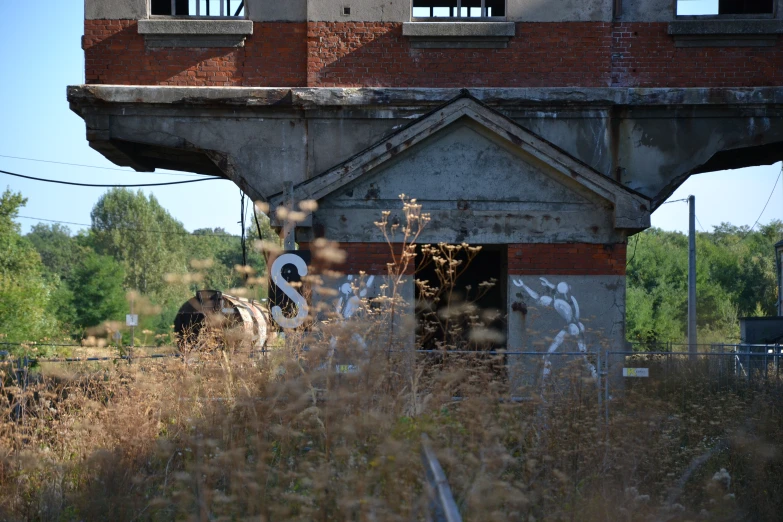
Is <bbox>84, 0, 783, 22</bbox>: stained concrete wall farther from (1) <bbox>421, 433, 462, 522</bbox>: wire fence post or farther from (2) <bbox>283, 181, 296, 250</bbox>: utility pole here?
(1) <bbox>421, 433, 462, 522</bbox>: wire fence post

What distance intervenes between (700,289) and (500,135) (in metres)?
52.8

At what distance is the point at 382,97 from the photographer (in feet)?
45.9

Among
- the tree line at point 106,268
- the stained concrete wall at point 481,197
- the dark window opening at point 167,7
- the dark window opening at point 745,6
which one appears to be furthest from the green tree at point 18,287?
the dark window opening at point 745,6

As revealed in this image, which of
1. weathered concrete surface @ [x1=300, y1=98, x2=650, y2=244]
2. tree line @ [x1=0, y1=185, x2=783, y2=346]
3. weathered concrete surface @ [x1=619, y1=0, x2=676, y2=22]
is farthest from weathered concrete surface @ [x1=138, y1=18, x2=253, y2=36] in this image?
tree line @ [x1=0, y1=185, x2=783, y2=346]

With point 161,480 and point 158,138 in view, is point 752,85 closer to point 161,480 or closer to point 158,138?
point 158,138

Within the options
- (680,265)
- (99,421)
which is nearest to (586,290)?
(99,421)

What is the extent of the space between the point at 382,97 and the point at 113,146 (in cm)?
506

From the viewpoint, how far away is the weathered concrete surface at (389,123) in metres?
→ 14.0

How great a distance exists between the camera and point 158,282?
87.1 m

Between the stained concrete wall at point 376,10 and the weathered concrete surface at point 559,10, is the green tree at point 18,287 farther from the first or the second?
the weathered concrete surface at point 559,10

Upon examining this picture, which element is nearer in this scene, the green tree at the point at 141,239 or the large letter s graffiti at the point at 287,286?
the large letter s graffiti at the point at 287,286

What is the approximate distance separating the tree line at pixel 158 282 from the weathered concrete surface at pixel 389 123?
17.2 meters

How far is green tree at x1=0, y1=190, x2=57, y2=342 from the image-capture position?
42.2 meters

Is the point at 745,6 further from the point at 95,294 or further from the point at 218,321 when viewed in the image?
the point at 95,294
